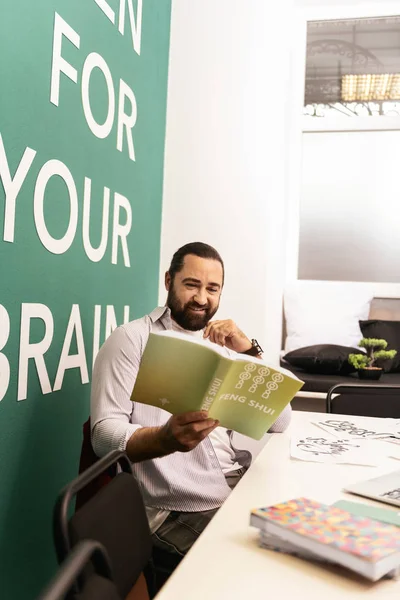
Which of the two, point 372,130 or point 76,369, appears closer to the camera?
point 76,369

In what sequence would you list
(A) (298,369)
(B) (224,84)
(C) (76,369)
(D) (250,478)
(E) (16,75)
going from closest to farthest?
(D) (250,478) → (E) (16,75) → (C) (76,369) → (B) (224,84) → (A) (298,369)

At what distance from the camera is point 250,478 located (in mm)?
1217

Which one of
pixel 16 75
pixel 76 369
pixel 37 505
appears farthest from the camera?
pixel 76 369

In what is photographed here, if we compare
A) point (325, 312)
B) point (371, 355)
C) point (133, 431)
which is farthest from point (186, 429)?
point (325, 312)

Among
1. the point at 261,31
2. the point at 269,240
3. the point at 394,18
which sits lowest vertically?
the point at 269,240

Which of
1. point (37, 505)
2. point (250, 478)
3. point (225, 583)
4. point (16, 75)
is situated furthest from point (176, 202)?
point (225, 583)

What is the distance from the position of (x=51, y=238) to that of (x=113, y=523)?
1.08 meters

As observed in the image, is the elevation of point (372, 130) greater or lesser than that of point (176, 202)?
greater

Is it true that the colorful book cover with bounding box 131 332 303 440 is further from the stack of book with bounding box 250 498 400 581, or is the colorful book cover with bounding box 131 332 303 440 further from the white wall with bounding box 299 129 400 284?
the white wall with bounding box 299 129 400 284

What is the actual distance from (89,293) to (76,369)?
11.9 inches

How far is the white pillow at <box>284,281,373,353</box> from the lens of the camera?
3.62 m

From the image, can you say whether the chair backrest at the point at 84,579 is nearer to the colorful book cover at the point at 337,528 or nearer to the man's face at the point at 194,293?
the colorful book cover at the point at 337,528

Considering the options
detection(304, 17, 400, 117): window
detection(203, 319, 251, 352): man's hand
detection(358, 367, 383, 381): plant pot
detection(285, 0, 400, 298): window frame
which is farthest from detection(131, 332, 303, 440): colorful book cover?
detection(304, 17, 400, 117): window

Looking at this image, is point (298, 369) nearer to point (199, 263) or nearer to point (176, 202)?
point (176, 202)
